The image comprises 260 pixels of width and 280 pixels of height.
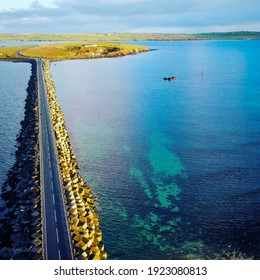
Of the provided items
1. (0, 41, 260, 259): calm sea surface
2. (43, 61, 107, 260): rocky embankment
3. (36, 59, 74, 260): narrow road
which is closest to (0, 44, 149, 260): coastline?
(43, 61, 107, 260): rocky embankment

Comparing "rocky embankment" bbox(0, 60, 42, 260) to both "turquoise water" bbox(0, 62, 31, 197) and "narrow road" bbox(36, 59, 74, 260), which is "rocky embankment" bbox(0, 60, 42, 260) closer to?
"narrow road" bbox(36, 59, 74, 260)

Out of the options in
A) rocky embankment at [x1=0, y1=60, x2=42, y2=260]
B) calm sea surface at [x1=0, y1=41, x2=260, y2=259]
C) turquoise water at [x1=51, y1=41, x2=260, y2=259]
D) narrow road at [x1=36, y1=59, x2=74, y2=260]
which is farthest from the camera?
calm sea surface at [x1=0, y1=41, x2=260, y2=259]

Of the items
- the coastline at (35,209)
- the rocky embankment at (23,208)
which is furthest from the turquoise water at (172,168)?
the rocky embankment at (23,208)

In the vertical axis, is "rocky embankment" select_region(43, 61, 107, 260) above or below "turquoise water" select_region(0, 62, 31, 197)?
below

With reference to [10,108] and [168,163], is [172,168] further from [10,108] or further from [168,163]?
[10,108]

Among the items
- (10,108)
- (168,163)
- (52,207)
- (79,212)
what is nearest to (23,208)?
(52,207)

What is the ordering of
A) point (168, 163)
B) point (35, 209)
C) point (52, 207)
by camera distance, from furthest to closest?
1. point (168, 163)
2. point (35, 209)
3. point (52, 207)

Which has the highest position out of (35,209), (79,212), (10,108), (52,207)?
(10,108)
